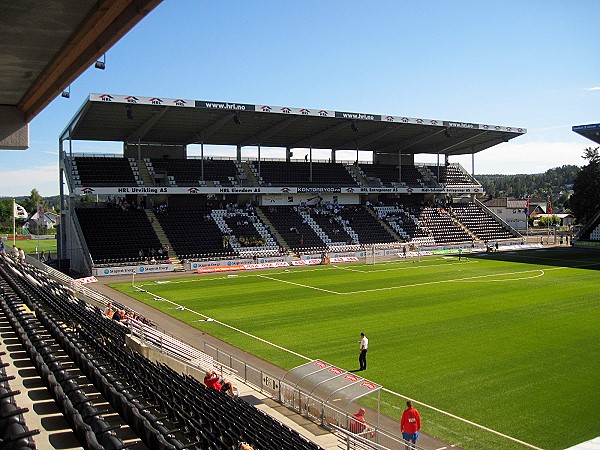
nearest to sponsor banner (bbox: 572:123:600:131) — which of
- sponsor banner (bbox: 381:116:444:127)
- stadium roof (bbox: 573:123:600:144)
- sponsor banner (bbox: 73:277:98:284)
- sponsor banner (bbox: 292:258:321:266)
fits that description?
stadium roof (bbox: 573:123:600:144)

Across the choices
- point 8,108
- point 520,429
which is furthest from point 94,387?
point 520,429

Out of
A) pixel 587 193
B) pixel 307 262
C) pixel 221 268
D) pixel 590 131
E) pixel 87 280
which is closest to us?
pixel 87 280

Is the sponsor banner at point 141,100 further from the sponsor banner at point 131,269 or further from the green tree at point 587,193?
the green tree at point 587,193

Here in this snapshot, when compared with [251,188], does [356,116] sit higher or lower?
higher

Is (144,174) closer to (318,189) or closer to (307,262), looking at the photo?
(307,262)

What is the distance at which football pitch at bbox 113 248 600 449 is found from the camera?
14.9 metres

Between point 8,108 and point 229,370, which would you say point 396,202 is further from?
point 8,108

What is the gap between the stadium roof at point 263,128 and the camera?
46812mm

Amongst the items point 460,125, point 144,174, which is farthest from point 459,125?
point 144,174

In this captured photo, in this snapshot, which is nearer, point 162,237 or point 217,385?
point 217,385

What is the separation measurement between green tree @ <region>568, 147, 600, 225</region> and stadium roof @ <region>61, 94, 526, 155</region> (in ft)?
53.0

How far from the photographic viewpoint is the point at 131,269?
45.1 m

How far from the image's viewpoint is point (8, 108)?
14219 mm

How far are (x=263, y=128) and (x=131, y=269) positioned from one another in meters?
20.2
